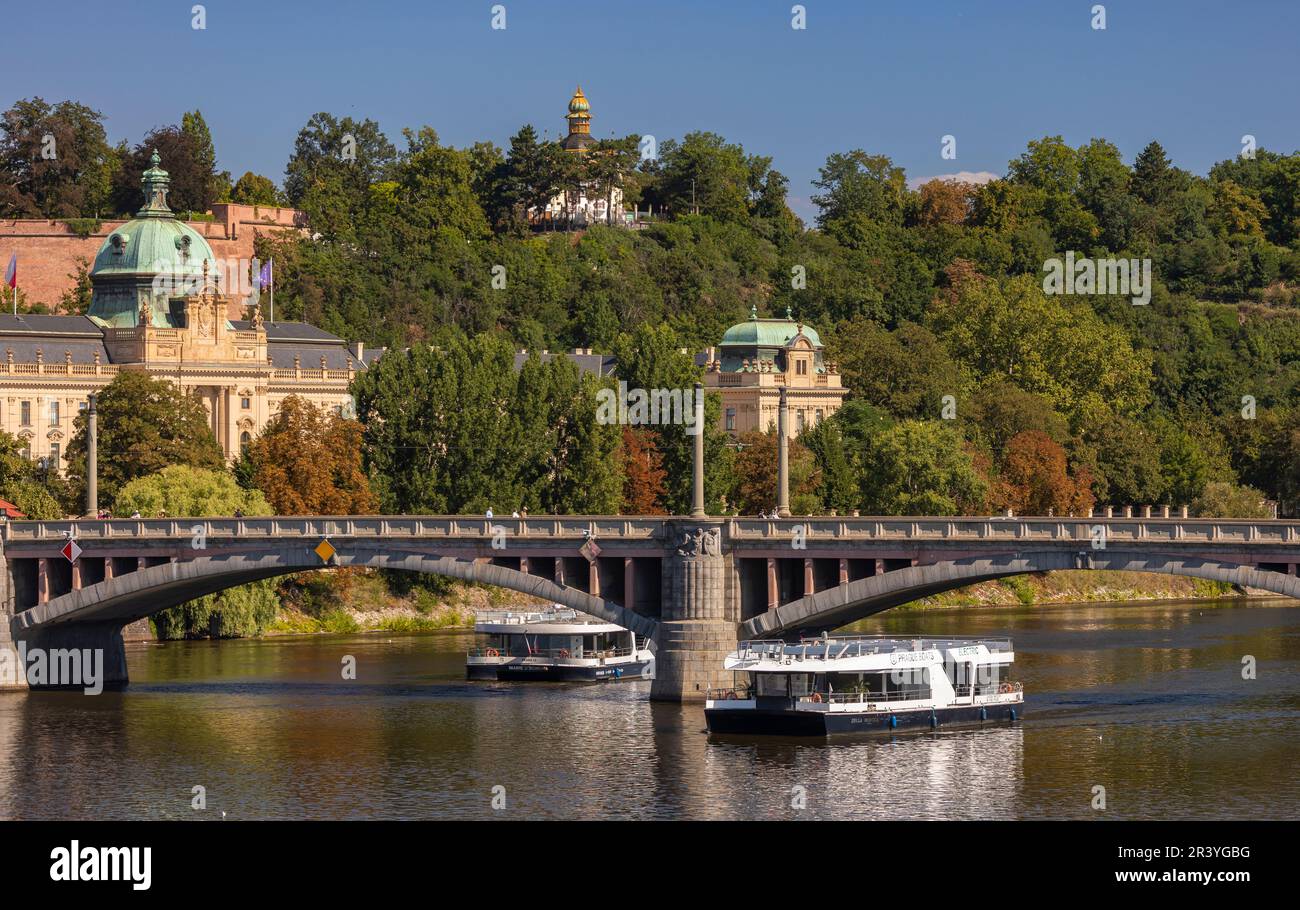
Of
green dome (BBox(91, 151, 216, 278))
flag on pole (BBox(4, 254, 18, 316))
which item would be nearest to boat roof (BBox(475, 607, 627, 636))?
green dome (BBox(91, 151, 216, 278))

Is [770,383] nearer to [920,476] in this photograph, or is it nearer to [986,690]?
[920,476]

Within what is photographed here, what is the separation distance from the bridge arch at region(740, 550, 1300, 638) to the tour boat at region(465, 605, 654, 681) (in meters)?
16.5

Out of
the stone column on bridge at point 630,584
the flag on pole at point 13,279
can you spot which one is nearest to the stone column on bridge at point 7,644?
the stone column on bridge at point 630,584

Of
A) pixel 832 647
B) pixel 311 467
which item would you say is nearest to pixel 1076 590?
pixel 311 467

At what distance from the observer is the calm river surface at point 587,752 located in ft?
267

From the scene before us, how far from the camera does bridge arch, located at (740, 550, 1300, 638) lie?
299 ft

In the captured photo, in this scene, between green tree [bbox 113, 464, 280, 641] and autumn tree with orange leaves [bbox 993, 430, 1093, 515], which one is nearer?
green tree [bbox 113, 464, 280, 641]

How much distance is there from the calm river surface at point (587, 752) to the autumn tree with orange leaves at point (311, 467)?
83.9 ft

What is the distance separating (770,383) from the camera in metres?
195

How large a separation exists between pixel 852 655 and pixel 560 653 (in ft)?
74.0

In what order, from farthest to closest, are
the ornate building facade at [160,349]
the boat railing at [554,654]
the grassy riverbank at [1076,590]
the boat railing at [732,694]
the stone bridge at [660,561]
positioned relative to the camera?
the ornate building facade at [160,349] < the grassy riverbank at [1076,590] < the boat railing at [554,654] < the boat railing at [732,694] < the stone bridge at [660,561]

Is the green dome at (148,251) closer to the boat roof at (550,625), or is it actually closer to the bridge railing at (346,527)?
the boat roof at (550,625)

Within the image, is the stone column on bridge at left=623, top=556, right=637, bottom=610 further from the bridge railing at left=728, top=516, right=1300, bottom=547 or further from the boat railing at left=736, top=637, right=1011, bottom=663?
the boat railing at left=736, top=637, right=1011, bottom=663
